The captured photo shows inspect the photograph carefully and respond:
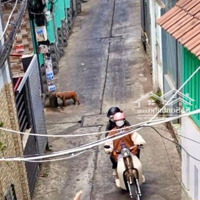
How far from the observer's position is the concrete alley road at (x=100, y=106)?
10820 mm

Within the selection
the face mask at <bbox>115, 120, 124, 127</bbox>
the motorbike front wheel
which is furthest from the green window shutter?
the motorbike front wheel

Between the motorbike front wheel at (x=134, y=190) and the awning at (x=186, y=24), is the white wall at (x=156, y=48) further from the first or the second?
the awning at (x=186, y=24)

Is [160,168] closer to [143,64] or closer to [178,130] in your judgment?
[178,130]

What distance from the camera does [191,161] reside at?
331 inches

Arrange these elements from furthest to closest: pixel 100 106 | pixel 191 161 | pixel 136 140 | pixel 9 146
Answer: pixel 100 106
pixel 136 140
pixel 9 146
pixel 191 161

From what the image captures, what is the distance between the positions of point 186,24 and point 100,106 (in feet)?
28.1

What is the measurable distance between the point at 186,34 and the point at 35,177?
5.58 metres

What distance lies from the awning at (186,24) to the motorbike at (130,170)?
288 cm

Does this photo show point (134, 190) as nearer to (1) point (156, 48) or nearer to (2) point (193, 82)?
(2) point (193, 82)

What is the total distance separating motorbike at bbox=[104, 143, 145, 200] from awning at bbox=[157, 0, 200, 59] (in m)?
2.88

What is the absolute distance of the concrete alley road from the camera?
10.8 m

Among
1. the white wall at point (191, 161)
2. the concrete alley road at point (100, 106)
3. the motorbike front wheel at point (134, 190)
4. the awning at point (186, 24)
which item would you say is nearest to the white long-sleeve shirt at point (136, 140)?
the motorbike front wheel at point (134, 190)

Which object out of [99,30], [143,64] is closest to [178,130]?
[143,64]

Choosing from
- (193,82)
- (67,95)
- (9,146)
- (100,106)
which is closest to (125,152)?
(9,146)
